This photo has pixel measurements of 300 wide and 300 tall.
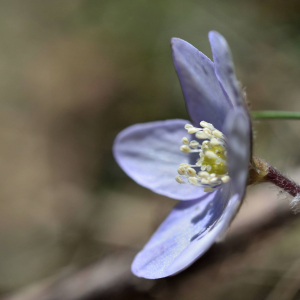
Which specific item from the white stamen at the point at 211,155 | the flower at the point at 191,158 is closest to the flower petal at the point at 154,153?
the flower at the point at 191,158

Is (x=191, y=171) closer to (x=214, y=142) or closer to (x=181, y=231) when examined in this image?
(x=214, y=142)

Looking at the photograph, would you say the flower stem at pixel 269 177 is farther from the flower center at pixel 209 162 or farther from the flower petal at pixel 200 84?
A: the flower petal at pixel 200 84

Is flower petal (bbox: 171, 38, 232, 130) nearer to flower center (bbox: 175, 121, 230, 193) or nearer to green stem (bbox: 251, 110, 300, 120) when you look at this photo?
flower center (bbox: 175, 121, 230, 193)

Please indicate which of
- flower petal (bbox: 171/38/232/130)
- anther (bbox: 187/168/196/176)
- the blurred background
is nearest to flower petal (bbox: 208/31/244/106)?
flower petal (bbox: 171/38/232/130)

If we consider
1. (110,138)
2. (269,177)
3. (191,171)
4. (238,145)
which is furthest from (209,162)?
(110,138)

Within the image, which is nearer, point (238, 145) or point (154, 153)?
point (238, 145)

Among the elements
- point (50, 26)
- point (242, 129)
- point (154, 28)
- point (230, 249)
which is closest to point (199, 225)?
point (242, 129)

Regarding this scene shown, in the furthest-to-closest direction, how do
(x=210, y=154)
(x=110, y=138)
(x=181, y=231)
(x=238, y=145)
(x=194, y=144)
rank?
1. (x=110, y=138)
2. (x=194, y=144)
3. (x=181, y=231)
4. (x=210, y=154)
5. (x=238, y=145)

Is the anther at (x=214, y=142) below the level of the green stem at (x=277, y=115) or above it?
above
